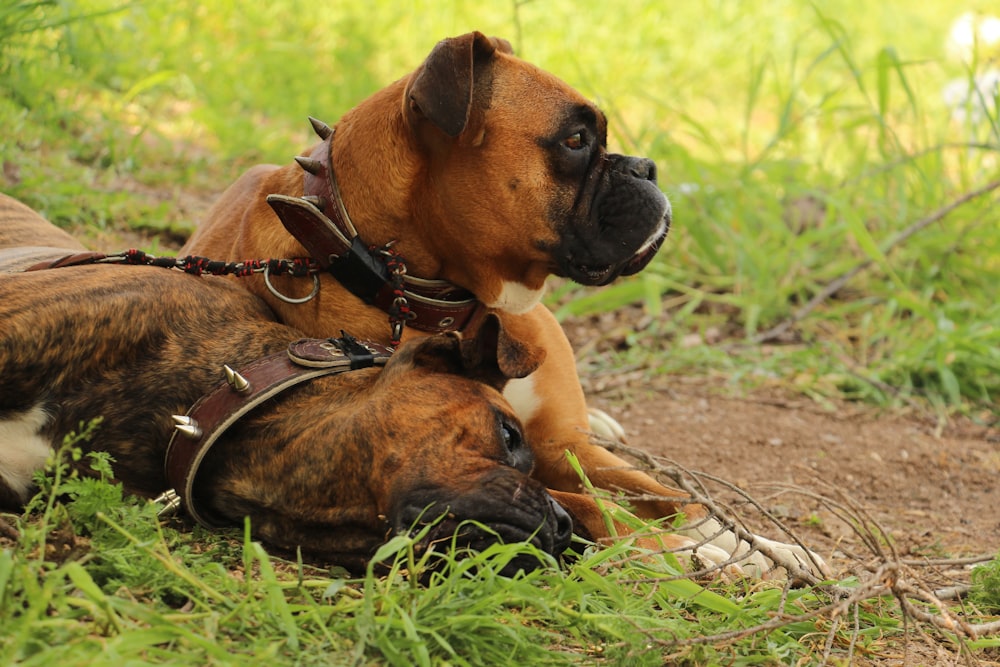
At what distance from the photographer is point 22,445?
2.42 meters

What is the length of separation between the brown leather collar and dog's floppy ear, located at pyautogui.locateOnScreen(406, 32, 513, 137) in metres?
→ 0.68

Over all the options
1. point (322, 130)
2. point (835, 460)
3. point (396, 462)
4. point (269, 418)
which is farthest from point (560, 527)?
point (835, 460)

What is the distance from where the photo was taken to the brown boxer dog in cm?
291

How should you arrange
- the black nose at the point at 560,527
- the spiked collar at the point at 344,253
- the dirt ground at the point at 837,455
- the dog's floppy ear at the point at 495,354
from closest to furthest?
1. the black nose at the point at 560,527
2. the dog's floppy ear at the point at 495,354
3. the spiked collar at the point at 344,253
4. the dirt ground at the point at 837,455

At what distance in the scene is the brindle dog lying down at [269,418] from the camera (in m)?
2.19

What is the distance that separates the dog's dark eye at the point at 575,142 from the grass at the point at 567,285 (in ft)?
3.76

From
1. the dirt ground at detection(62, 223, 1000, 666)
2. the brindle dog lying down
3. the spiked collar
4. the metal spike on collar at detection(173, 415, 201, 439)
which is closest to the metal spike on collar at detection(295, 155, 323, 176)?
the spiked collar

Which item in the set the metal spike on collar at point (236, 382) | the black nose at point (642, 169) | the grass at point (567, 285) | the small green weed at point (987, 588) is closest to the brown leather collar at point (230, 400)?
the metal spike on collar at point (236, 382)

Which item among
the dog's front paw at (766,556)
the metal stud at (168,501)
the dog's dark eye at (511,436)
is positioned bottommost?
→ the dog's front paw at (766,556)

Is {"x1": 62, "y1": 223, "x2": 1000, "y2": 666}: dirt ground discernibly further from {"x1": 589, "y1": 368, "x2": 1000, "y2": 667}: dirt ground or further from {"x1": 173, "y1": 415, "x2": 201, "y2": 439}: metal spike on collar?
{"x1": 173, "y1": 415, "x2": 201, "y2": 439}: metal spike on collar

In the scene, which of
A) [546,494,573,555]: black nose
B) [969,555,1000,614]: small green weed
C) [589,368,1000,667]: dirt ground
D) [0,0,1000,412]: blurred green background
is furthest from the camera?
A: [0,0,1000,412]: blurred green background

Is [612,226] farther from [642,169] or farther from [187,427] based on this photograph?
[187,427]

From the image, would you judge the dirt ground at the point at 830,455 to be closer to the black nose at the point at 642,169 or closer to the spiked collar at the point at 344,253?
the black nose at the point at 642,169

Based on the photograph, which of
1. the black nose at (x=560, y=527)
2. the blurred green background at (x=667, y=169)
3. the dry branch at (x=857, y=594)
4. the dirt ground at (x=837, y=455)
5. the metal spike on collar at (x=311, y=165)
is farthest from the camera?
the blurred green background at (x=667, y=169)
